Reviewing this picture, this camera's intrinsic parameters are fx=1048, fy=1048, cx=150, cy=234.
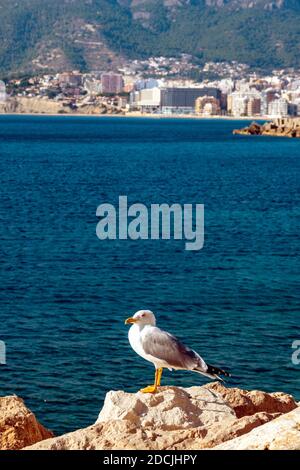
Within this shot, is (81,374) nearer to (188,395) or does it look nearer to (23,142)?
(188,395)

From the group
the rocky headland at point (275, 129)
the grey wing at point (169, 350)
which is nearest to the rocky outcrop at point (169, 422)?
the grey wing at point (169, 350)

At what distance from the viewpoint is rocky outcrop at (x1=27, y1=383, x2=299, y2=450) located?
251 inches

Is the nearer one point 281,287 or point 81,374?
point 81,374

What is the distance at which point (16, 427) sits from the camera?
730cm

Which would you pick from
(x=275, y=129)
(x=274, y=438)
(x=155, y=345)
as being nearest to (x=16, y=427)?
(x=155, y=345)

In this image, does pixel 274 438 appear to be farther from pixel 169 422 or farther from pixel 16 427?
pixel 16 427

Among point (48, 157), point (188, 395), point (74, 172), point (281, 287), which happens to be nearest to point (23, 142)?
point (48, 157)

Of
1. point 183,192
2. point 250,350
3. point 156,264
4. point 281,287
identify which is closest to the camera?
point 250,350

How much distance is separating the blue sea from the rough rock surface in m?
5.40

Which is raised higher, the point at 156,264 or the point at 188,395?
the point at 188,395

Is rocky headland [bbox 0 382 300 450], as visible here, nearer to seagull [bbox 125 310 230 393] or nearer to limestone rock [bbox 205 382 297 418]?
limestone rock [bbox 205 382 297 418]

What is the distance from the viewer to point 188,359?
805cm
